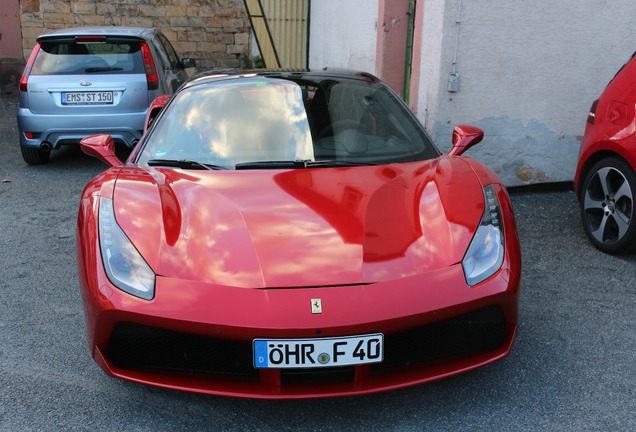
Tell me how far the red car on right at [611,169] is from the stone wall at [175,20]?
10.4 m

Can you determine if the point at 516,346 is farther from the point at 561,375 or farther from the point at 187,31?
the point at 187,31

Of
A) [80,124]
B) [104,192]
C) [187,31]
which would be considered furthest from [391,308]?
[187,31]

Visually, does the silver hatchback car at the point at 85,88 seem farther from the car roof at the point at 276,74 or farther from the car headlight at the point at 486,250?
the car headlight at the point at 486,250

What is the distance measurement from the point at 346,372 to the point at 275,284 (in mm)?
428

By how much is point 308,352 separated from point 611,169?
10.5ft

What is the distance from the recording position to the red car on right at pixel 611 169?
4594 millimetres

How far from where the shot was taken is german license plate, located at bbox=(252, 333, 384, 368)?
2.46 m

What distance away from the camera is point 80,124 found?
7195 millimetres

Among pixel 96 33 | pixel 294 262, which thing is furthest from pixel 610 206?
pixel 96 33

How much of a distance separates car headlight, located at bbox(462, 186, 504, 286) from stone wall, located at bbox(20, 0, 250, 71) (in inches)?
466

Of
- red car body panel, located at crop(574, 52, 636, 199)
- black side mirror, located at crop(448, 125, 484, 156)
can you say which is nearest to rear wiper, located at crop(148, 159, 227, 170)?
black side mirror, located at crop(448, 125, 484, 156)

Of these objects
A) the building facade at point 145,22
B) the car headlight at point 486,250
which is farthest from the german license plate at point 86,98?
the building facade at point 145,22

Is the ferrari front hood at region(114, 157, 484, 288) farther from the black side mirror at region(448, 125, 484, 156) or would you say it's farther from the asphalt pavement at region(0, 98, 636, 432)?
the asphalt pavement at region(0, 98, 636, 432)

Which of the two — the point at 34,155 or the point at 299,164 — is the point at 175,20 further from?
the point at 299,164
